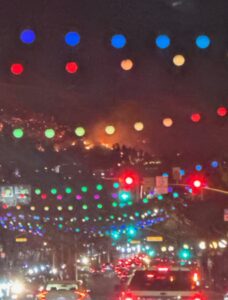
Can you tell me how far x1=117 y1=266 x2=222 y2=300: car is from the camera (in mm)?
17984

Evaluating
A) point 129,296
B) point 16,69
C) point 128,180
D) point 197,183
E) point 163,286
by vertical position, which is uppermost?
point 128,180

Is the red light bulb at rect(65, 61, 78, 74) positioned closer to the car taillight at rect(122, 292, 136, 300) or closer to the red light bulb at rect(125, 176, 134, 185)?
the car taillight at rect(122, 292, 136, 300)

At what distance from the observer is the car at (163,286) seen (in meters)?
18.0

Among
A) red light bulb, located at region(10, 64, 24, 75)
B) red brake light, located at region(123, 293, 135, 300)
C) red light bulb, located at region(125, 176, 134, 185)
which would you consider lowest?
red brake light, located at region(123, 293, 135, 300)

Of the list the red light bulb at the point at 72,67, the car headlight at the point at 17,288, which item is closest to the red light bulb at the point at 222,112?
the red light bulb at the point at 72,67

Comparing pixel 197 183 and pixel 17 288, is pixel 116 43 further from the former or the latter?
pixel 17 288

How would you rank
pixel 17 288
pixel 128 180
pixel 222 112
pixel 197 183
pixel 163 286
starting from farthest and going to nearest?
pixel 17 288 < pixel 197 183 < pixel 128 180 < pixel 222 112 < pixel 163 286

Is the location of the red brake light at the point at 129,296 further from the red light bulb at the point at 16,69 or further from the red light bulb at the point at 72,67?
the red light bulb at the point at 16,69

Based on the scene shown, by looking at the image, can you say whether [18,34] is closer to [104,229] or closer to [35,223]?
[35,223]

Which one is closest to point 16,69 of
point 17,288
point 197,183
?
point 197,183

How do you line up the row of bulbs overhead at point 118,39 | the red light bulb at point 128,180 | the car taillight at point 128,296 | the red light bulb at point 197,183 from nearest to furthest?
the row of bulbs overhead at point 118,39 → the car taillight at point 128,296 → the red light bulb at point 128,180 → the red light bulb at point 197,183

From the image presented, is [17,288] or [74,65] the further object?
[17,288]

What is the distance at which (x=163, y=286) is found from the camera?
18.6 meters

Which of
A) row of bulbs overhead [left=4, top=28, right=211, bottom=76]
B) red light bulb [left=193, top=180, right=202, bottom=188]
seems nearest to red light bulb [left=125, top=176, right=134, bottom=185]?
red light bulb [left=193, top=180, right=202, bottom=188]
